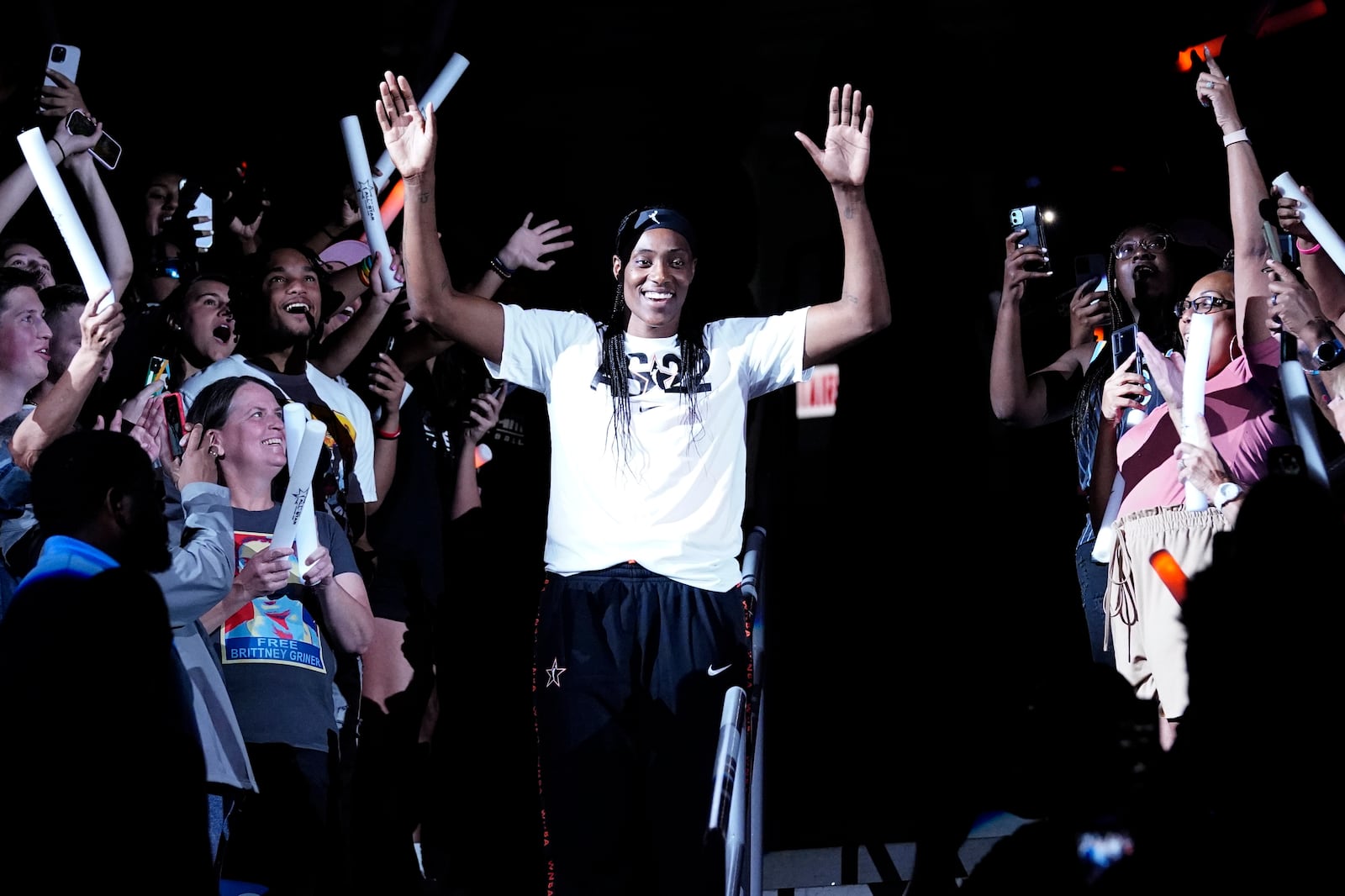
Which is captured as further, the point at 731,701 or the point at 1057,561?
the point at 1057,561

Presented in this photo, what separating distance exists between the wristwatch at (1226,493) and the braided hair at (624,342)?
50.7 inches

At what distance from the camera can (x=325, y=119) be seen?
635cm

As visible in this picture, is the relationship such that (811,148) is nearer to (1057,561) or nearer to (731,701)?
(731,701)

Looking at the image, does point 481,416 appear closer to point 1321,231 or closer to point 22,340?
point 22,340

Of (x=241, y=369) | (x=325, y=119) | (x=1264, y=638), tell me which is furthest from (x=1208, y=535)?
(x=325, y=119)

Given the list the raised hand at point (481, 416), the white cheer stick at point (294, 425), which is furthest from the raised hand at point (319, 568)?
the raised hand at point (481, 416)

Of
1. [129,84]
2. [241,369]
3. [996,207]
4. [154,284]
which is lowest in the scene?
[241,369]

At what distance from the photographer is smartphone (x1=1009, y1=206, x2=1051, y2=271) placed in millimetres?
4434

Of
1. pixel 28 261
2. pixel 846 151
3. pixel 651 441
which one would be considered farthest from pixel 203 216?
pixel 846 151

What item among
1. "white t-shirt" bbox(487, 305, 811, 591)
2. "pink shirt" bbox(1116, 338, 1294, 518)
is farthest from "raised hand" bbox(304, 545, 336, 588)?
"pink shirt" bbox(1116, 338, 1294, 518)

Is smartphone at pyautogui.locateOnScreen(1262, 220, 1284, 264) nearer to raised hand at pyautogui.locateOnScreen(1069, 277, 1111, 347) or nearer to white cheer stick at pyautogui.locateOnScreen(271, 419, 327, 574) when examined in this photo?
raised hand at pyautogui.locateOnScreen(1069, 277, 1111, 347)

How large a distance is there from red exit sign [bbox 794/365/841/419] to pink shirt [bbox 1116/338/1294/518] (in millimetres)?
2418

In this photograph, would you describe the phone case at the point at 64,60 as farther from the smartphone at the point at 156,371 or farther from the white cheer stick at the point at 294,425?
the white cheer stick at the point at 294,425

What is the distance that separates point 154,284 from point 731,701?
2.64m
